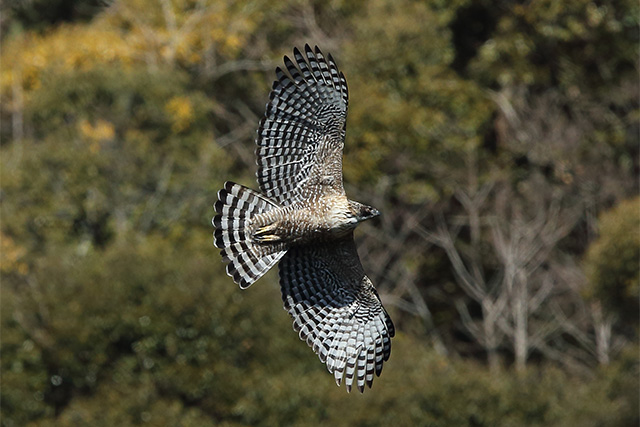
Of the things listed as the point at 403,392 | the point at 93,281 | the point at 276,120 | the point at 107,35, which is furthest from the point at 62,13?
the point at 276,120

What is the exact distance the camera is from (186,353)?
27.6 m

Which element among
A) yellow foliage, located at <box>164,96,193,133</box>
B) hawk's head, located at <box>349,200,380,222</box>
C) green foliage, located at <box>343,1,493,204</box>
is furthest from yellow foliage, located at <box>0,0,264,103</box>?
hawk's head, located at <box>349,200,380,222</box>

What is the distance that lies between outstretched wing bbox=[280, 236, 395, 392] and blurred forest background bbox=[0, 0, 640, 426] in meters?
12.1

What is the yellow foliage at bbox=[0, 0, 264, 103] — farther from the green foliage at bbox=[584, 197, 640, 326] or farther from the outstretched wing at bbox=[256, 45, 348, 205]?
the outstretched wing at bbox=[256, 45, 348, 205]

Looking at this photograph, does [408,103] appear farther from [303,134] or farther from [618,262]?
[303,134]

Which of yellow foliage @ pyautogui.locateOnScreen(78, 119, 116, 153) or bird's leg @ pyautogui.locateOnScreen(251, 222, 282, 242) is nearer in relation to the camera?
bird's leg @ pyautogui.locateOnScreen(251, 222, 282, 242)

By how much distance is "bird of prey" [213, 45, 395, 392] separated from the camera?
14047 mm

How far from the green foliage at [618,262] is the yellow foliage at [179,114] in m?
8.50

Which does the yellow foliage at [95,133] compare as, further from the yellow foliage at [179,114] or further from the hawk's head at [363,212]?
the hawk's head at [363,212]

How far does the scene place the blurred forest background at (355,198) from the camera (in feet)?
90.6

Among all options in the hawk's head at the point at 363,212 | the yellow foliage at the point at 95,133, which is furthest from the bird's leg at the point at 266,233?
the yellow foliage at the point at 95,133

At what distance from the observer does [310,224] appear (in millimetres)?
14016

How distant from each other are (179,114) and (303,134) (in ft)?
62.3

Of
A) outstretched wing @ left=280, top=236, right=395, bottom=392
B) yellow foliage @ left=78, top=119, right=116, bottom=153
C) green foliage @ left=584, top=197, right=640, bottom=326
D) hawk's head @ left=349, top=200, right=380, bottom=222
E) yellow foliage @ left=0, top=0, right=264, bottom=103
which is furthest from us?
yellow foliage @ left=0, top=0, right=264, bottom=103
